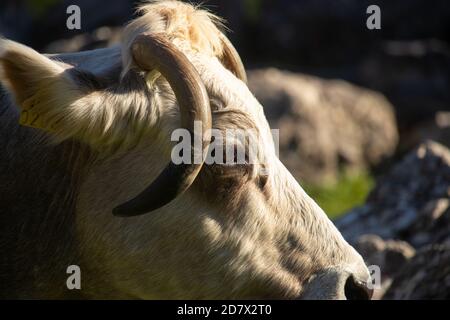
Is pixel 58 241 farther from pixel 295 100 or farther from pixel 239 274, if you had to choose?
pixel 295 100

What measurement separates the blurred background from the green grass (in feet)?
0.06

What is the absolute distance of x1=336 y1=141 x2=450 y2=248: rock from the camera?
6.63 meters

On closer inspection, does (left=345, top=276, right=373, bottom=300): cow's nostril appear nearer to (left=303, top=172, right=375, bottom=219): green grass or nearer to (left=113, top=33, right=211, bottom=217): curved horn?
(left=113, top=33, right=211, bottom=217): curved horn

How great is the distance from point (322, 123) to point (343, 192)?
1.78 m

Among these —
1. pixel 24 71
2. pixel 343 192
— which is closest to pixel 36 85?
pixel 24 71

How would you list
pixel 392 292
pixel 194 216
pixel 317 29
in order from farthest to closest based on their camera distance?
pixel 317 29 < pixel 392 292 < pixel 194 216

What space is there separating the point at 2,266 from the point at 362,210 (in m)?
3.49

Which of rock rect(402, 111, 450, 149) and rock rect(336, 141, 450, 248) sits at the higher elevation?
rock rect(336, 141, 450, 248)

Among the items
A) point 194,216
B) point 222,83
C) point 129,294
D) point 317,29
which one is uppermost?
point 222,83

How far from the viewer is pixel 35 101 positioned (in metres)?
4.13

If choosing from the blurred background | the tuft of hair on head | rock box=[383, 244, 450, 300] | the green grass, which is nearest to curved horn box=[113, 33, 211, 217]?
the tuft of hair on head

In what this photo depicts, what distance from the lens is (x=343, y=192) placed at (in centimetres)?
1175

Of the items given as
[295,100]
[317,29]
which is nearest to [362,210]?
[295,100]

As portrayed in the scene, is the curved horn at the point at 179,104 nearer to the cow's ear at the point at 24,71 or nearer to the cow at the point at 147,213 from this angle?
the cow at the point at 147,213
